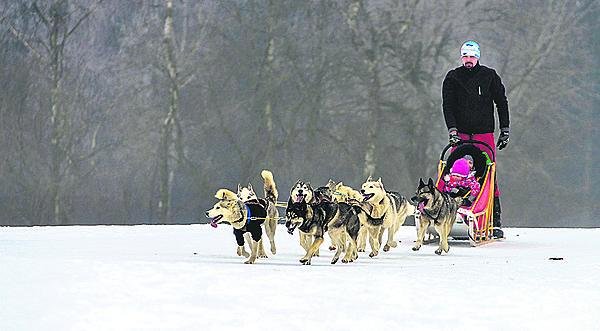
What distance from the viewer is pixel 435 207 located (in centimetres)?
662

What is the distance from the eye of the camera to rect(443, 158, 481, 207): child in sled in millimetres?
7293

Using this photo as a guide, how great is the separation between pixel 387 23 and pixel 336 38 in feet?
2.65

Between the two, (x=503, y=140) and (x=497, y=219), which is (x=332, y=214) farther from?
(x=497, y=219)

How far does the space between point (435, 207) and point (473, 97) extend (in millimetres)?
1688

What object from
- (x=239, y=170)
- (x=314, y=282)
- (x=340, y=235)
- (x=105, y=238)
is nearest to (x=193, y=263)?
(x=340, y=235)

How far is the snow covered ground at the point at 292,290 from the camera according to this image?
12.4ft

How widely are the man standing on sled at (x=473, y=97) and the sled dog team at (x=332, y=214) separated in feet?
3.93

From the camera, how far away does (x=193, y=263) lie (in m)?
5.86

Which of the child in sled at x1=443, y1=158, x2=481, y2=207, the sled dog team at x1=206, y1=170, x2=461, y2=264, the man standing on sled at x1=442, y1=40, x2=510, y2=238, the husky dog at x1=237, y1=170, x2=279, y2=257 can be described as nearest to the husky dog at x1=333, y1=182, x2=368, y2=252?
the sled dog team at x1=206, y1=170, x2=461, y2=264

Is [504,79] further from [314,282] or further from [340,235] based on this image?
[314,282]

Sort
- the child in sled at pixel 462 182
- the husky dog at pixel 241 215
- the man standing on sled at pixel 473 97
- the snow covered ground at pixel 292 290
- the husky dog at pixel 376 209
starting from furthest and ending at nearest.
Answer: the man standing on sled at pixel 473 97 < the child in sled at pixel 462 182 < the husky dog at pixel 376 209 < the husky dog at pixel 241 215 < the snow covered ground at pixel 292 290

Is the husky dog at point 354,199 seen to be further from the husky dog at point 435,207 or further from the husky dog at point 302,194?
the husky dog at point 435,207

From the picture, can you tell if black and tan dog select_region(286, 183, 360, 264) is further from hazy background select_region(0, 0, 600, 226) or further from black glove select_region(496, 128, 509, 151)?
hazy background select_region(0, 0, 600, 226)

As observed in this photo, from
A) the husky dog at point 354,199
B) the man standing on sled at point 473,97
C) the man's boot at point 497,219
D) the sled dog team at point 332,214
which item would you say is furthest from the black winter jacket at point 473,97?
the husky dog at point 354,199
